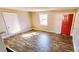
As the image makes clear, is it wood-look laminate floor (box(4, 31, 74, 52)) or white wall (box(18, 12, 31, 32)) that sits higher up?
white wall (box(18, 12, 31, 32))

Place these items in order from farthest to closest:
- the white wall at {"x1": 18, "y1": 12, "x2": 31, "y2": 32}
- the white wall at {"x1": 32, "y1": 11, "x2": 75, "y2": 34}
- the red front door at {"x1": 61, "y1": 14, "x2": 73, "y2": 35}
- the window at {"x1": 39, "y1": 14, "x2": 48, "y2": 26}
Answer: the window at {"x1": 39, "y1": 14, "x2": 48, "y2": 26}
the white wall at {"x1": 32, "y1": 11, "x2": 75, "y2": 34}
the red front door at {"x1": 61, "y1": 14, "x2": 73, "y2": 35}
the white wall at {"x1": 18, "y1": 12, "x2": 31, "y2": 32}

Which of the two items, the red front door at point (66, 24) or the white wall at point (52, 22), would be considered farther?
the white wall at point (52, 22)

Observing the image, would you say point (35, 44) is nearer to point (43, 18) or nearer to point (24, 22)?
point (24, 22)

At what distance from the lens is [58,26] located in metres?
3.92

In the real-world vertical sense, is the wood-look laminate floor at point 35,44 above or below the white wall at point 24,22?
below

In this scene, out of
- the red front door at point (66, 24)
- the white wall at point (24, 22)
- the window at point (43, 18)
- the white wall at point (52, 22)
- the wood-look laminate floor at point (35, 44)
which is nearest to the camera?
the wood-look laminate floor at point (35, 44)

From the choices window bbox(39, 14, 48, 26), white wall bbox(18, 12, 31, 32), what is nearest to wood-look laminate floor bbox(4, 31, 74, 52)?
white wall bbox(18, 12, 31, 32)

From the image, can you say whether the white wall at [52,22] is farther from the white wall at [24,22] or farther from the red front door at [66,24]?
the white wall at [24,22]

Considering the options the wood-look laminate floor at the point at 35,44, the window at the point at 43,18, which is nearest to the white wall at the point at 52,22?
the window at the point at 43,18

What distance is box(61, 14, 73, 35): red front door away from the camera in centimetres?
341

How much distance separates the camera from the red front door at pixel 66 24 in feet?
11.2

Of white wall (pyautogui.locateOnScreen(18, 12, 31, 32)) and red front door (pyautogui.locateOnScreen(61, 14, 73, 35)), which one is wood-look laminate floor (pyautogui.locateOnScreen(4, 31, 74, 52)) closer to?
white wall (pyautogui.locateOnScreen(18, 12, 31, 32))

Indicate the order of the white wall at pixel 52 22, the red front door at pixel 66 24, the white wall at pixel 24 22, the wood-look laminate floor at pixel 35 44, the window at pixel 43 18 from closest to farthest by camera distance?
1. the wood-look laminate floor at pixel 35 44
2. the white wall at pixel 24 22
3. the red front door at pixel 66 24
4. the white wall at pixel 52 22
5. the window at pixel 43 18
